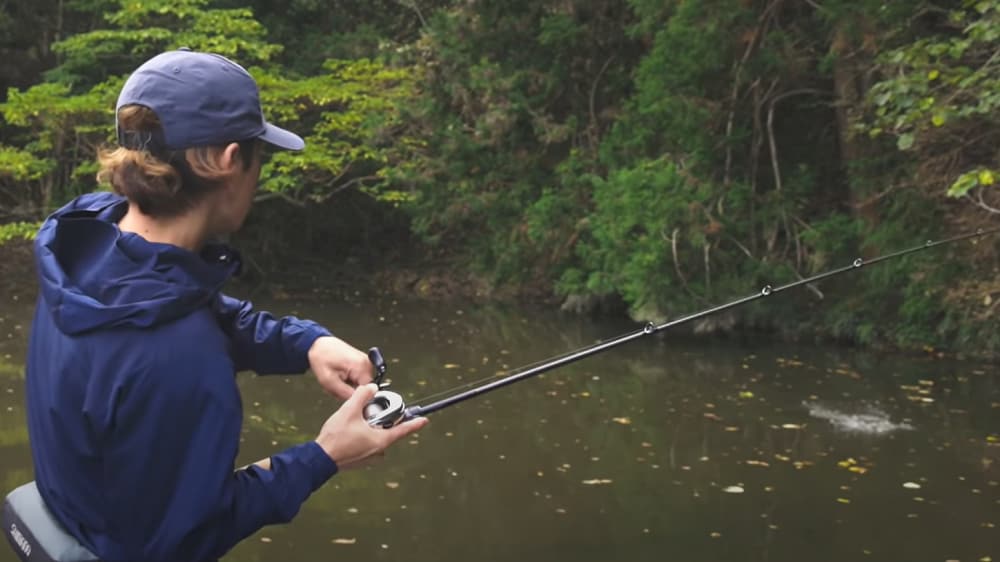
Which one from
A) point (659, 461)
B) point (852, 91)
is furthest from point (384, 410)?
point (852, 91)

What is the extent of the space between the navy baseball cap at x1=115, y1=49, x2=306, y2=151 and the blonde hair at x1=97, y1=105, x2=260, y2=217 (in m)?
0.01

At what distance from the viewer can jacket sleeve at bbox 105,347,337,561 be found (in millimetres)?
1305

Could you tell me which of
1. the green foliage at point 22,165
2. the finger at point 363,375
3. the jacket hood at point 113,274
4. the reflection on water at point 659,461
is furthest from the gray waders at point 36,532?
the green foliage at point 22,165

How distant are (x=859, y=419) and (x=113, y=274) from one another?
6.36m

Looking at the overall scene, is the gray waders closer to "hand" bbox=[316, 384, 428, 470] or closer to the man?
the man

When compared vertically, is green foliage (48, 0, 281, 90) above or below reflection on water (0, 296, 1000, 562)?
above

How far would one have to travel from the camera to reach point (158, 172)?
139 cm

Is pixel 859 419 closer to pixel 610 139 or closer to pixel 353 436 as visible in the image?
pixel 610 139

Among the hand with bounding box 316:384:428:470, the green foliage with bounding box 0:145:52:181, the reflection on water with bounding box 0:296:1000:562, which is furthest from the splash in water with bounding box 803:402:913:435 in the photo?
the green foliage with bounding box 0:145:52:181

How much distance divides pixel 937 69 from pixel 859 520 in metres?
3.23

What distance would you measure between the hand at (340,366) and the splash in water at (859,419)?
5.48 m

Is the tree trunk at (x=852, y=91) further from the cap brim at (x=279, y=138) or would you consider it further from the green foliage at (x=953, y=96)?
the cap brim at (x=279, y=138)

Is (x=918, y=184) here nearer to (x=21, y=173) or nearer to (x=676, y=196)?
(x=676, y=196)

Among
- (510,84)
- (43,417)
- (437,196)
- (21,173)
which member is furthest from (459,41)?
(43,417)
